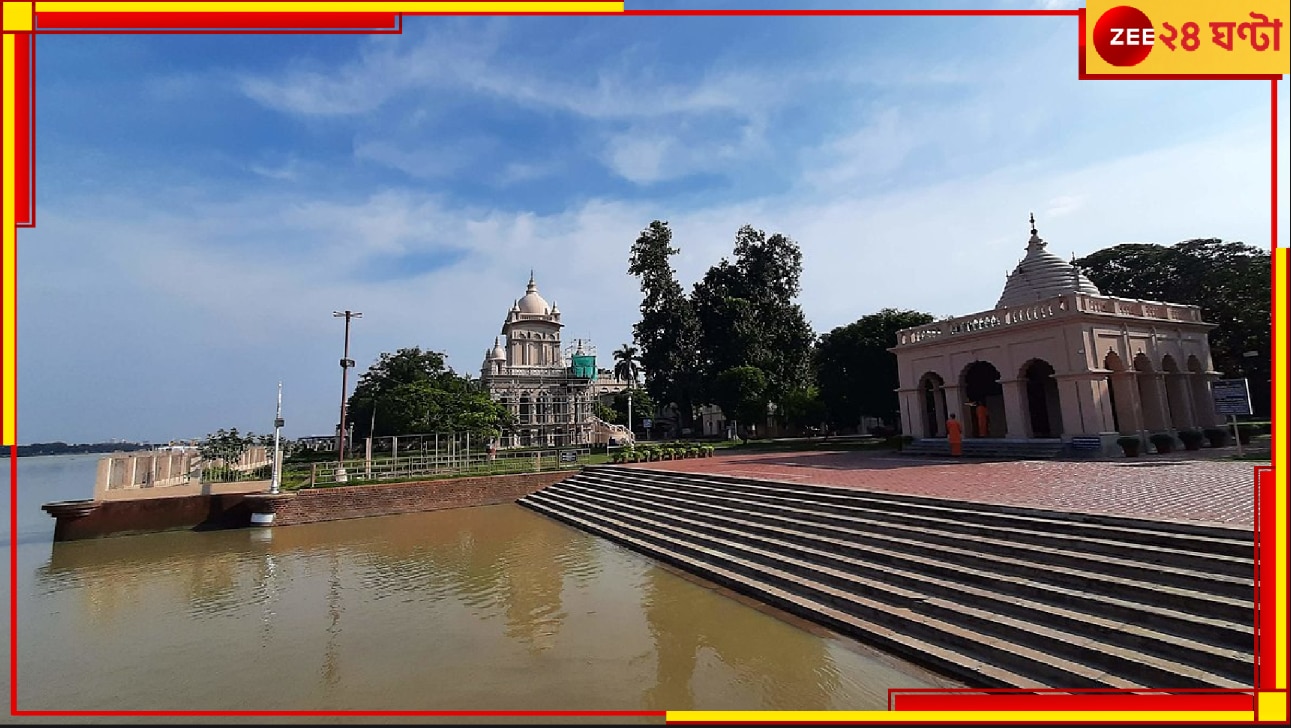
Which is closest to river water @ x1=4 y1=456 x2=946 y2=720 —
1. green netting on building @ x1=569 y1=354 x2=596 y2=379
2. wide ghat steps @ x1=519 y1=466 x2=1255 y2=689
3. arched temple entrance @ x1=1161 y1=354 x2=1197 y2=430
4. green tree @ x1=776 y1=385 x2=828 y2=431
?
wide ghat steps @ x1=519 y1=466 x2=1255 y2=689

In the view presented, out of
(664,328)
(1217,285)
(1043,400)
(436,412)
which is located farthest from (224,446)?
(1217,285)

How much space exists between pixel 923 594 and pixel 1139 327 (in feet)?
55.9

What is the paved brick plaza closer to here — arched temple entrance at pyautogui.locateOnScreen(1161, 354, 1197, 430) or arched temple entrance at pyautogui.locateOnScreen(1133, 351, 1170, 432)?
arched temple entrance at pyautogui.locateOnScreen(1133, 351, 1170, 432)

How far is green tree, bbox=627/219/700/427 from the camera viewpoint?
129 ft

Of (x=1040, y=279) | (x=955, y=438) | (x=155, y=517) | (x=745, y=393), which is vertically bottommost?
(x=155, y=517)

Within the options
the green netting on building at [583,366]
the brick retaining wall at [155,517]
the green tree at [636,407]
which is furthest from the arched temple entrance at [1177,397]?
the green tree at [636,407]

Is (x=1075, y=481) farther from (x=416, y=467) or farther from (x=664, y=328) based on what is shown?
(x=664, y=328)

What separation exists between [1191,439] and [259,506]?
27.7 meters

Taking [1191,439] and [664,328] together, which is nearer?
[1191,439]

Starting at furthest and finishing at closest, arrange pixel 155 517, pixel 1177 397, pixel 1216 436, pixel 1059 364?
pixel 1177 397 < pixel 1216 436 < pixel 1059 364 < pixel 155 517

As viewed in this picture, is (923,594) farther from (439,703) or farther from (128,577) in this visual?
(128,577)

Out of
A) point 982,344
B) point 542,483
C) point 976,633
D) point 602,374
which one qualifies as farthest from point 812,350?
point 976,633

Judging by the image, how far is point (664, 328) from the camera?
131 ft

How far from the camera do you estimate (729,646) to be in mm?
6688
